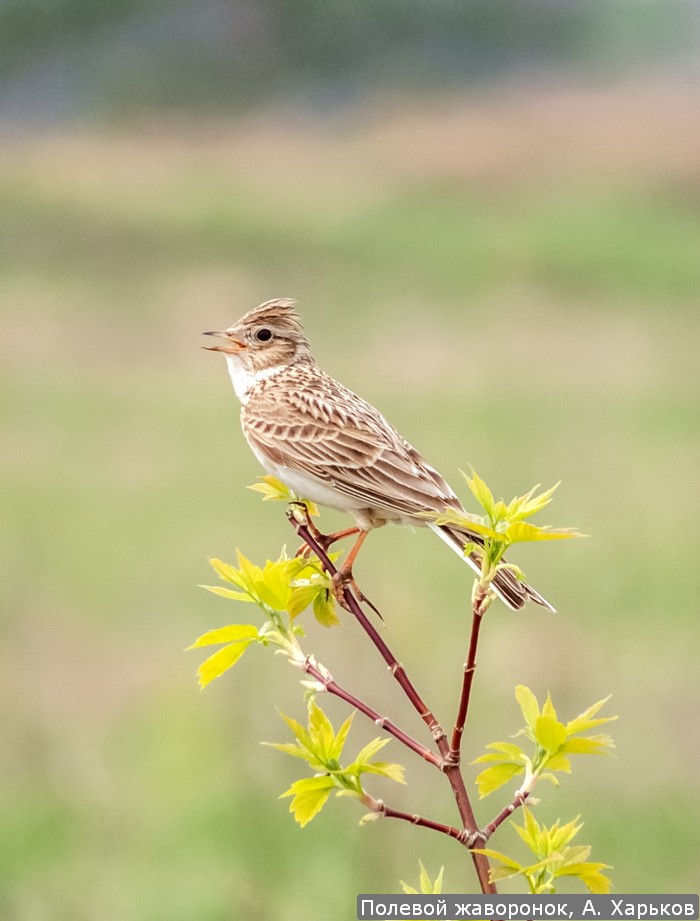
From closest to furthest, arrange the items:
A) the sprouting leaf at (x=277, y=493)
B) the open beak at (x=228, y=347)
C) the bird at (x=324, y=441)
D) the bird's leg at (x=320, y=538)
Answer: the bird's leg at (x=320, y=538) → the sprouting leaf at (x=277, y=493) → the bird at (x=324, y=441) → the open beak at (x=228, y=347)

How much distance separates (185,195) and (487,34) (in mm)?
15662

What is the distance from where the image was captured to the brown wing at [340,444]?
3.40 m

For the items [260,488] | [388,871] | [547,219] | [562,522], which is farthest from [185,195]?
[260,488]

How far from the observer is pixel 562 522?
60.1 ft

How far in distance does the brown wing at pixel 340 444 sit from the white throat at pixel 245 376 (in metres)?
0.04

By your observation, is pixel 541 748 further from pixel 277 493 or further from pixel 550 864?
pixel 277 493

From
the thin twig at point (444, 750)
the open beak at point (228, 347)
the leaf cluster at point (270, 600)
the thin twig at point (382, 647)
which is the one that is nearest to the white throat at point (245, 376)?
the open beak at point (228, 347)

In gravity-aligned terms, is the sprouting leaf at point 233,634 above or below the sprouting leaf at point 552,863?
above

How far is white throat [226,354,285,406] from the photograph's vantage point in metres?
4.28

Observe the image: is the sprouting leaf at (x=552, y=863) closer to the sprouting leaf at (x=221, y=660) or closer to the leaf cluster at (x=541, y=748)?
the leaf cluster at (x=541, y=748)

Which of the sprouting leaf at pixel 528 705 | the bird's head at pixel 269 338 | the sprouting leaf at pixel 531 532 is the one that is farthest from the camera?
the bird's head at pixel 269 338

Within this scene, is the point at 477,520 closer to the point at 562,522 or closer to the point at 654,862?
the point at 654,862

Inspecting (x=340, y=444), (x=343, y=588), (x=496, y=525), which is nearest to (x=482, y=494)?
(x=496, y=525)

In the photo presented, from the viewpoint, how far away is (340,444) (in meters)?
3.71
